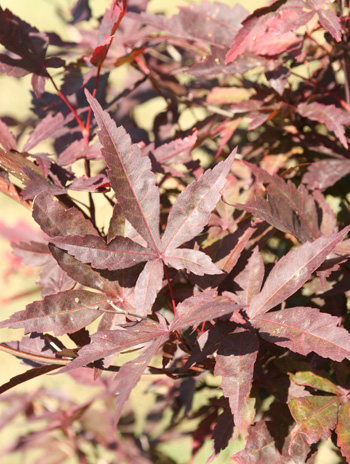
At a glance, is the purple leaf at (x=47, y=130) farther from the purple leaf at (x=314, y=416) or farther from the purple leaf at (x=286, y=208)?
the purple leaf at (x=314, y=416)

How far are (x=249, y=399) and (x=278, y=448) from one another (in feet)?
0.27

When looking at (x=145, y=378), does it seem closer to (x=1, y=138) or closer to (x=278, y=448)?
(x=278, y=448)

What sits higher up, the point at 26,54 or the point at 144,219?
the point at 26,54

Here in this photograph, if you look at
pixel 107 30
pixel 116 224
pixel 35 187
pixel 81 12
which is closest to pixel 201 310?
pixel 116 224

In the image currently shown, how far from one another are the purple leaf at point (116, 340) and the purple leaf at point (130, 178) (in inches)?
4.5

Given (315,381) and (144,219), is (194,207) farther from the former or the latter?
(315,381)

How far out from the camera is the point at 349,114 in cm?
83

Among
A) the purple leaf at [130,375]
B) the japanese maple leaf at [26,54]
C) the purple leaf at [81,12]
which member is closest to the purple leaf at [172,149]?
the japanese maple leaf at [26,54]

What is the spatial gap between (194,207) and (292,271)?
0.16 m

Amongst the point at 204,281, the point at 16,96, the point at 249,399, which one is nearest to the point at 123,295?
the point at 204,281

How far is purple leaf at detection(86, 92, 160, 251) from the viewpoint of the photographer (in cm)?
62

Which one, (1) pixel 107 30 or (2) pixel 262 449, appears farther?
(1) pixel 107 30

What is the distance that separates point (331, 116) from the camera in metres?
0.84

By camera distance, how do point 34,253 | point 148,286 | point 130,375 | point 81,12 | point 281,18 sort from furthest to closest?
point 81,12, point 34,253, point 281,18, point 148,286, point 130,375
